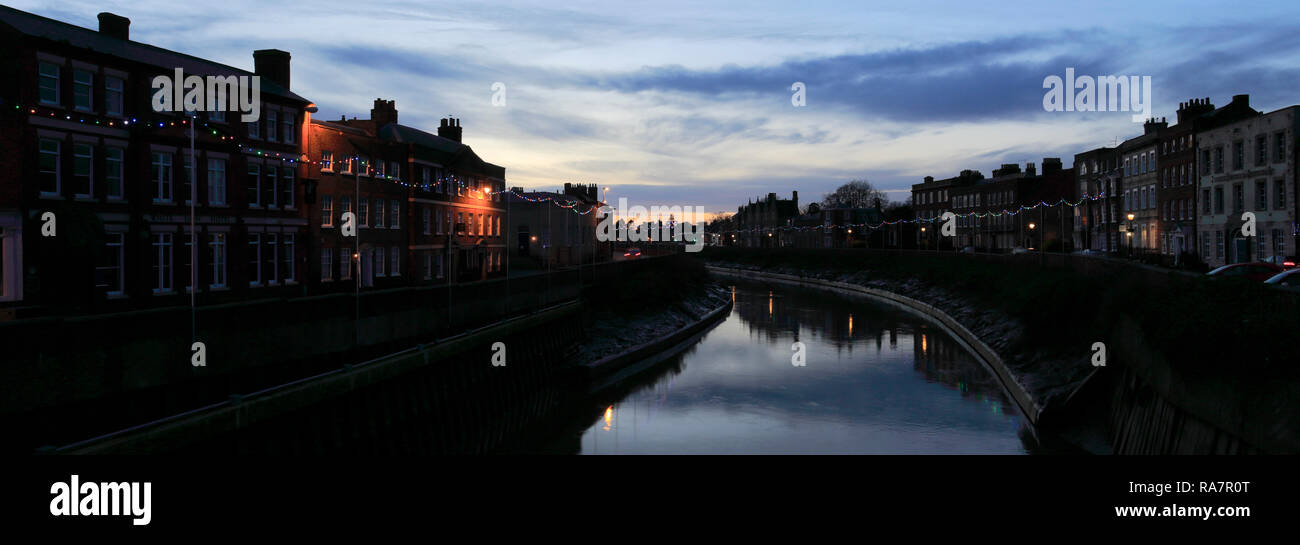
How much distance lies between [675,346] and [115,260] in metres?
29.3

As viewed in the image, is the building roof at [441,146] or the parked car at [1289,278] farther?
the building roof at [441,146]

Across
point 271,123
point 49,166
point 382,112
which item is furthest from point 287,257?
point 382,112

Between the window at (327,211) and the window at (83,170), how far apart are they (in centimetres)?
1514

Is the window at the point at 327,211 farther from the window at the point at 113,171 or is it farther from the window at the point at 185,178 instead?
the window at the point at 113,171

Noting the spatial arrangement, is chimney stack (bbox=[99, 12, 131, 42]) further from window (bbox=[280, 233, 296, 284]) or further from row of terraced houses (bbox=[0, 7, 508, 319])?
window (bbox=[280, 233, 296, 284])

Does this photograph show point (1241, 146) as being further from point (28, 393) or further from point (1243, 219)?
point (28, 393)

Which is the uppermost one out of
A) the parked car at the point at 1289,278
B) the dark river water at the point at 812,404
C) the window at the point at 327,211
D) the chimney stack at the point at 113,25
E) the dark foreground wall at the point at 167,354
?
the chimney stack at the point at 113,25

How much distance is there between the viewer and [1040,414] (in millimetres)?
27641

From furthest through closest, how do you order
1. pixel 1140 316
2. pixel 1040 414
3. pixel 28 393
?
1. pixel 1040 414
2. pixel 1140 316
3. pixel 28 393

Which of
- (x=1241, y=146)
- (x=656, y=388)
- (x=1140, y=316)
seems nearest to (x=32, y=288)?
(x=656, y=388)

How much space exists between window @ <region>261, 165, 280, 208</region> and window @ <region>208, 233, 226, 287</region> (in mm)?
3598

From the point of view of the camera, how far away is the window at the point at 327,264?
45.5m

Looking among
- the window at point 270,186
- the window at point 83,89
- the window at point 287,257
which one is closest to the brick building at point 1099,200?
the window at point 287,257

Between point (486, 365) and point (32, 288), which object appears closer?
point (32, 288)
